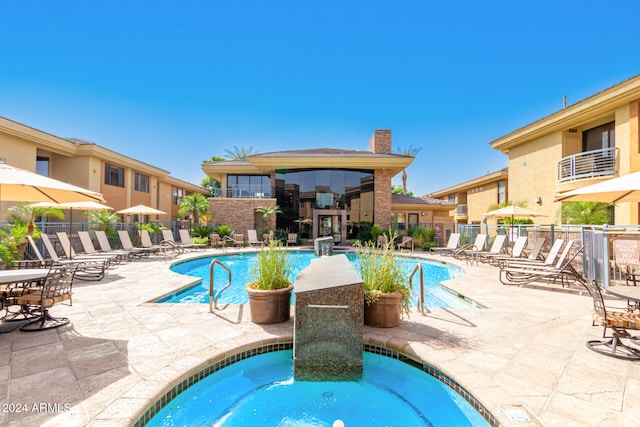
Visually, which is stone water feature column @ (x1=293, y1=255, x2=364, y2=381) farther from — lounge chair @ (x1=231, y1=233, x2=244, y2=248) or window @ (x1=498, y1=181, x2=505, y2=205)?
window @ (x1=498, y1=181, x2=505, y2=205)

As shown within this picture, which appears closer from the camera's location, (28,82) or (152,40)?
(152,40)

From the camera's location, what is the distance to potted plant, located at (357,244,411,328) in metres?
4.41

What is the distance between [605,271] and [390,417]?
6.85 metres

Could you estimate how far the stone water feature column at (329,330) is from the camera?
11.1ft

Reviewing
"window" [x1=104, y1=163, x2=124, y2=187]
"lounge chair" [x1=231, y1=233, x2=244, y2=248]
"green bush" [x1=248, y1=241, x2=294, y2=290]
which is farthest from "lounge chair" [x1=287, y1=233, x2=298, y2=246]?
"green bush" [x1=248, y1=241, x2=294, y2=290]

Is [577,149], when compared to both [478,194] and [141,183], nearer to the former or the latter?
[478,194]

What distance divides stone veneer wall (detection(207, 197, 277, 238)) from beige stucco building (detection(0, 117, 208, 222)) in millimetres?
5834

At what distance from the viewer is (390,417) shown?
2.70 metres

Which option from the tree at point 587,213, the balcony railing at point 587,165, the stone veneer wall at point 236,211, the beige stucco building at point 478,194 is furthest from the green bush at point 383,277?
the beige stucco building at point 478,194

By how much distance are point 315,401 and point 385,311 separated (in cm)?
186

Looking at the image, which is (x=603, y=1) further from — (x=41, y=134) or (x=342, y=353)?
(x=41, y=134)

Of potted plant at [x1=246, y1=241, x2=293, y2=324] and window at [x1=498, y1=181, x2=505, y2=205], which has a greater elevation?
window at [x1=498, y1=181, x2=505, y2=205]

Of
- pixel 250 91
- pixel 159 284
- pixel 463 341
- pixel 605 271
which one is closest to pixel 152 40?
pixel 250 91

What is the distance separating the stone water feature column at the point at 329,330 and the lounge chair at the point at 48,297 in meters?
3.91
